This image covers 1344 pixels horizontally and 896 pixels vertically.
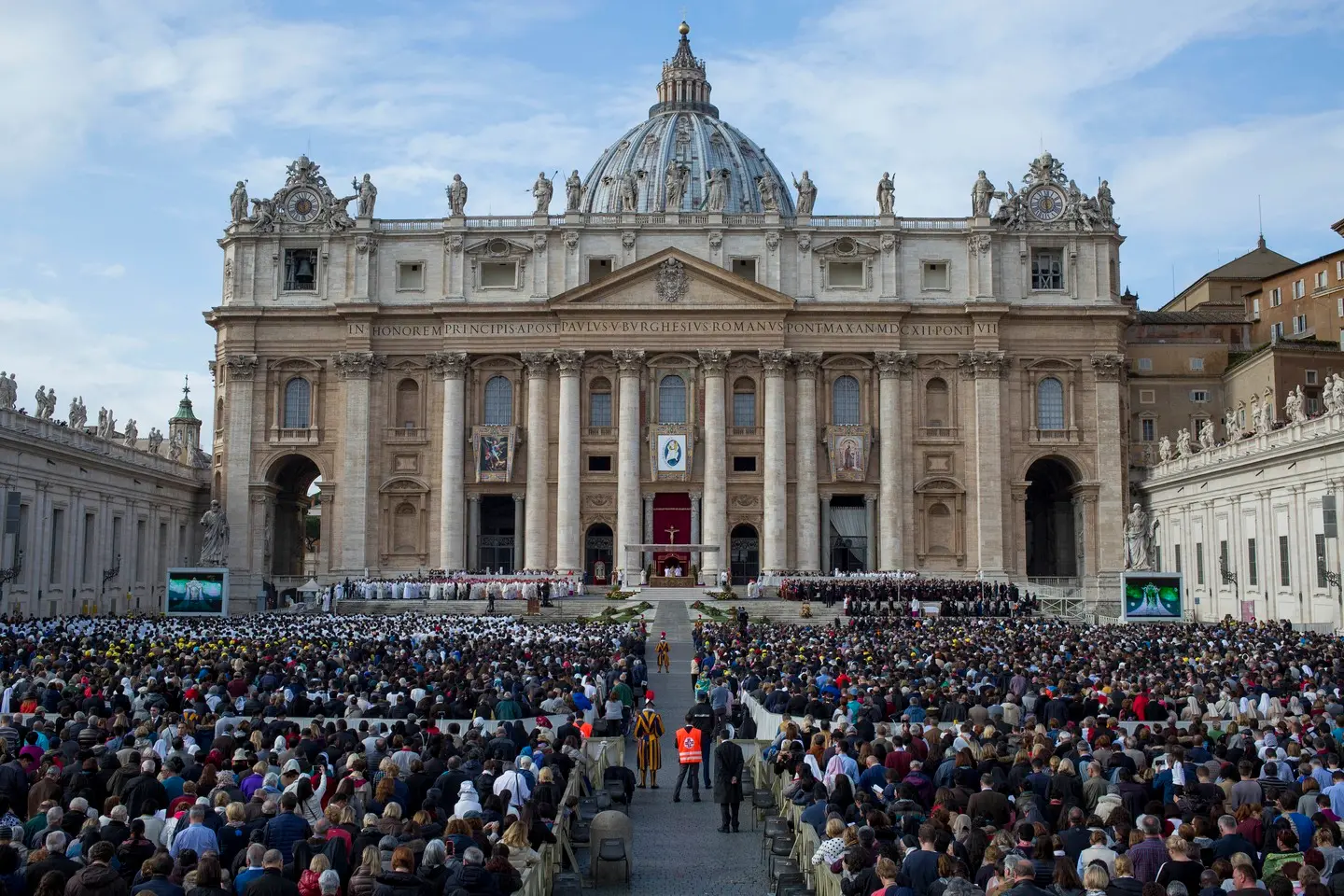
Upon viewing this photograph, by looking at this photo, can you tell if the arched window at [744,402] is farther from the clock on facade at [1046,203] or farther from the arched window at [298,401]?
the arched window at [298,401]


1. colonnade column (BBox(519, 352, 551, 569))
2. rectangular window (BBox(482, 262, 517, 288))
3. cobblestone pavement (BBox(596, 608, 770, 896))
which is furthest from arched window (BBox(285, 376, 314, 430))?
cobblestone pavement (BBox(596, 608, 770, 896))

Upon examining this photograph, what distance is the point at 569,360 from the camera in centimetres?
7594

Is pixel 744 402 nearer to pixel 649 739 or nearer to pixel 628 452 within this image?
pixel 628 452

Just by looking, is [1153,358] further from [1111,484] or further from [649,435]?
[649,435]

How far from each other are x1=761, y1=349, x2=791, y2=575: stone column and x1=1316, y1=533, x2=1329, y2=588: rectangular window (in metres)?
29.9

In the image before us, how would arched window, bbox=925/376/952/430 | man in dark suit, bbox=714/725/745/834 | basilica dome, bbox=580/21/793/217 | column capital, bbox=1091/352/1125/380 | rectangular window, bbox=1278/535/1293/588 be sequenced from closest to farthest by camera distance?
man in dark suit, bbox=714/725/745/834
rectangular window, bbox=1278/535/1293/588
column capital, bbox=1091/352/1125/380
arched window, bbox=925/376/952/430
basilica dome, bbox=580/21/793/217

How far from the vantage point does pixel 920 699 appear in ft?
77.0

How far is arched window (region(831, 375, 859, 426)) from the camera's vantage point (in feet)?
254

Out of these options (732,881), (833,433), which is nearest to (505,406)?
(833,433)

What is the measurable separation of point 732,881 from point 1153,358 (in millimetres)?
71666

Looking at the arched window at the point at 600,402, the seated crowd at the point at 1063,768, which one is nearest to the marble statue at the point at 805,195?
the arched window at the point at 600,402

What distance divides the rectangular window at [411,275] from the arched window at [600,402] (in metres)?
11.8

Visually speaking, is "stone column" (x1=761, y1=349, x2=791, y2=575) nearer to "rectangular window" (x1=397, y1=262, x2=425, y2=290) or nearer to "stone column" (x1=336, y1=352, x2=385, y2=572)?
"rectangular window" (x1=397, y1=262, x2=425, y2=290)

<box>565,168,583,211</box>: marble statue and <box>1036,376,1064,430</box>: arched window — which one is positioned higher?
<box>565,168,583,211</box>: marble statue
